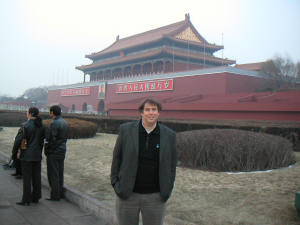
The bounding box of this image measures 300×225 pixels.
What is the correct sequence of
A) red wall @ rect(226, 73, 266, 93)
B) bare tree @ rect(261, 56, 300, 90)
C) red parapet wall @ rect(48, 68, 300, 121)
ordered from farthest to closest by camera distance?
1. bare tree @ rect(261, 56, 300, 90)
2. red wall @ rect(226, 73, 266, 93)
3. red parapet wall @ rect(48, 68, 300, 121)

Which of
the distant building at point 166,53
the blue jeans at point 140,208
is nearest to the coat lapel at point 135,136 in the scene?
the blue jeans at point 140,208

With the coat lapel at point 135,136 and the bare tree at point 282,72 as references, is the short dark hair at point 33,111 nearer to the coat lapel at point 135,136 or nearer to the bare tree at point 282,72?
the coat lapel at point 135,136

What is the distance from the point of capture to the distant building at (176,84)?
56.8 feet

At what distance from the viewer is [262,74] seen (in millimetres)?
26141

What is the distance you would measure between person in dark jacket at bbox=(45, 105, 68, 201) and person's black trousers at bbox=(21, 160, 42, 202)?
0.63 ft

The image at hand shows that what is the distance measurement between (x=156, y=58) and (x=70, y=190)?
29.7 metres

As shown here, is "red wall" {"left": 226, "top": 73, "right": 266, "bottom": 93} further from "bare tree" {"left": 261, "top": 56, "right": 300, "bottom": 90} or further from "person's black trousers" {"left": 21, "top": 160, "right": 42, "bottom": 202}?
"person's black trousers" {"left": 21, "top": 160, "right": 42, "bottom": 202}

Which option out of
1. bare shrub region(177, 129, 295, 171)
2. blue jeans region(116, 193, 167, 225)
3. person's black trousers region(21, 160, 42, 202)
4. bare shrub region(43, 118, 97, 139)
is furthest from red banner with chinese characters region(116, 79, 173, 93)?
blue jeans region(116, 193, 167, 225)

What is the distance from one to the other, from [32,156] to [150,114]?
275 cm

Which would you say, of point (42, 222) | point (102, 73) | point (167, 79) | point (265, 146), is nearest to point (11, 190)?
point (42, 222)

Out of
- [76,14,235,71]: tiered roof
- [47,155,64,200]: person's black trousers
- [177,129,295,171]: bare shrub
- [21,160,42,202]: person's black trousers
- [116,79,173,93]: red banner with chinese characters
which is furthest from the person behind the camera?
[76,14,235,71]: tiered roof

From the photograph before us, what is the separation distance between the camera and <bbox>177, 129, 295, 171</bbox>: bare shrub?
6.42 m

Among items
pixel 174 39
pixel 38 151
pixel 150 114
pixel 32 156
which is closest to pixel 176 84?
pixel 174 39

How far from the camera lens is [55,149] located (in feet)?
15.2
